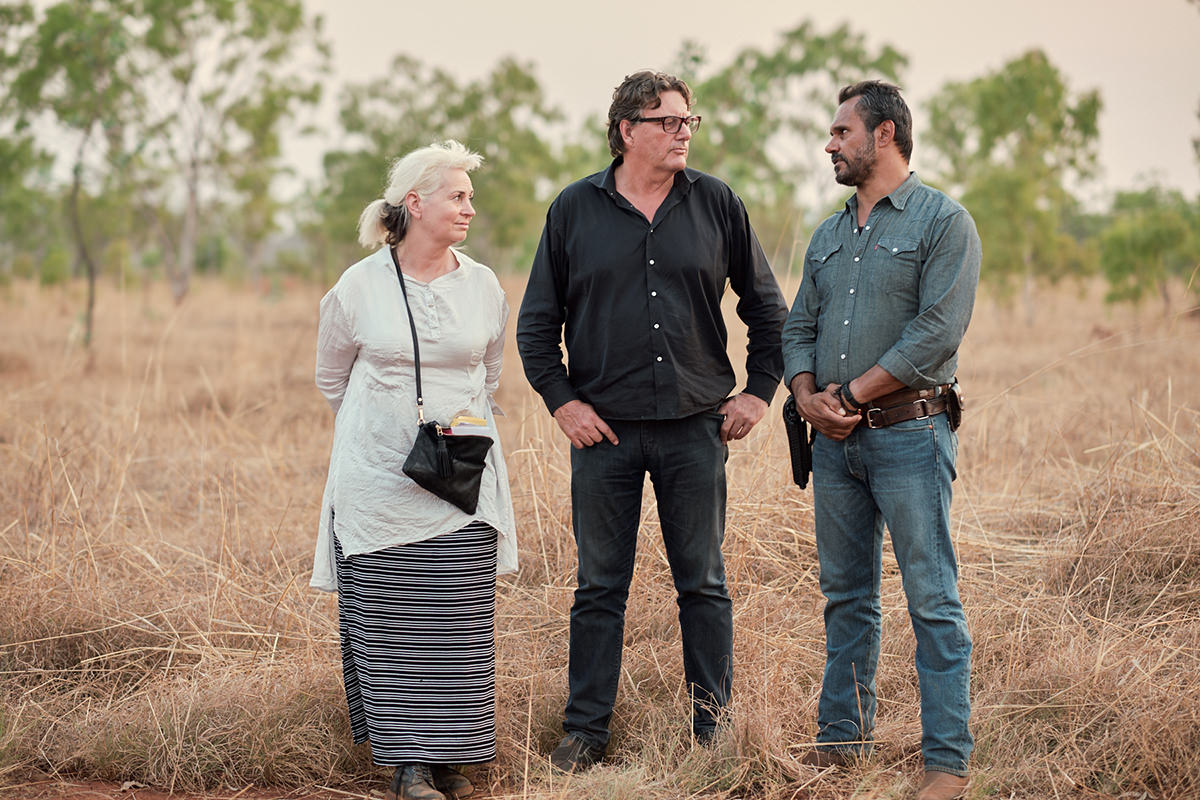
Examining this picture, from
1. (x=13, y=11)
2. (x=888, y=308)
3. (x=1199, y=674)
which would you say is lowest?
(x=1199, y=674)

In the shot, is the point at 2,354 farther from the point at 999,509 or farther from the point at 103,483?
the point at 999,509

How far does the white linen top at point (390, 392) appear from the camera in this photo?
3.36 m

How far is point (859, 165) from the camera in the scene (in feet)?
10.2

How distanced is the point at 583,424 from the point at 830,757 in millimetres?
1241

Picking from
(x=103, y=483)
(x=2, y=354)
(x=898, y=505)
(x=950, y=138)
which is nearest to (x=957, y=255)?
(x=898, y=505)

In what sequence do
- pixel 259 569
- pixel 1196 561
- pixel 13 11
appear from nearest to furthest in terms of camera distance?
pixel 1196 561
pixel 259 569
pixel 13 11

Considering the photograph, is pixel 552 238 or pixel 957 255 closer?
pixel 957 255

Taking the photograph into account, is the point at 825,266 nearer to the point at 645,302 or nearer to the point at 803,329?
the point at 803,329

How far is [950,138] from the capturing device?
31219 millimetres

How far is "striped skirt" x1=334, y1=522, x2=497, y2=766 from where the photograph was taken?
3.38 meters

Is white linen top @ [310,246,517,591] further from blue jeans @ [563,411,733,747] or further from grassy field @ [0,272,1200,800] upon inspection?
grassy field @ [0,272,1200,800]

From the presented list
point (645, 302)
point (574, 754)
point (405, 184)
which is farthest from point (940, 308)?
point (574, 754)

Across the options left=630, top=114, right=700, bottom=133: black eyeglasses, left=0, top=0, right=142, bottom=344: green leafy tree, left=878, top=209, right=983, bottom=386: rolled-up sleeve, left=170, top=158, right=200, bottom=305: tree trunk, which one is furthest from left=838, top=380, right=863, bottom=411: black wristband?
left=170, top=158, right=200, bottom=305: tree trunk

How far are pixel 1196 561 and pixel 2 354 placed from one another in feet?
38.5
